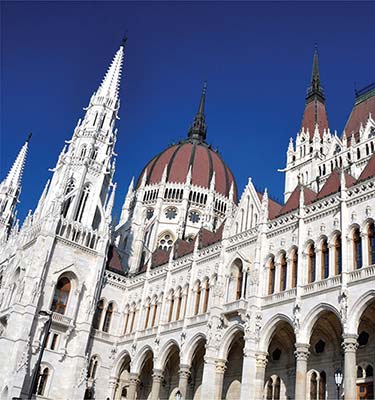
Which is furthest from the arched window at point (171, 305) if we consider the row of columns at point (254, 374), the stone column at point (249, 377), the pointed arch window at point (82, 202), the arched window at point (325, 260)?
the arched window at point (325, 260)

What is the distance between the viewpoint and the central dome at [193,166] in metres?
59.1

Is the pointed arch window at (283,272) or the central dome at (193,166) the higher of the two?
the central dome at (193,166)

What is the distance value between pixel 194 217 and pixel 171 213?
2.66 m

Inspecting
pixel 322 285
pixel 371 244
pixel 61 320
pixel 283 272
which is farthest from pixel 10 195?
pixel 371 244

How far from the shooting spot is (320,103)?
2229 inches

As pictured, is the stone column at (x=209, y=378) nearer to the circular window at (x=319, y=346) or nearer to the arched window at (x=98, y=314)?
the circular window at (x=319, y=346)

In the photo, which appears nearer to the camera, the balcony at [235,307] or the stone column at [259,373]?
the stone column at [259,373]

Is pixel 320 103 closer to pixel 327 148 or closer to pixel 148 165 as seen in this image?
pixel 327 148

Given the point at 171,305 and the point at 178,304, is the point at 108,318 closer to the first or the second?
the point at 171,305

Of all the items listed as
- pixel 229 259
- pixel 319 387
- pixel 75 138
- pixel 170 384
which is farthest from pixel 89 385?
pixel 75 138

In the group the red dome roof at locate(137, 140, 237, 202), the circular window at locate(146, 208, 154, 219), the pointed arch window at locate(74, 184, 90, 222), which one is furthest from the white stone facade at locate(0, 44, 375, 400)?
the red dome roof at locate(137, 140, 237, 202)

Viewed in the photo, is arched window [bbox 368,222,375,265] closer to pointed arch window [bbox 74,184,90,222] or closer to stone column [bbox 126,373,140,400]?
stone column [bbox 126,373,140,400]

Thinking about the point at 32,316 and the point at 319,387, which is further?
the point at 32,316

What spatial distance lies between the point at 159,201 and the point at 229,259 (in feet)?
77.7
